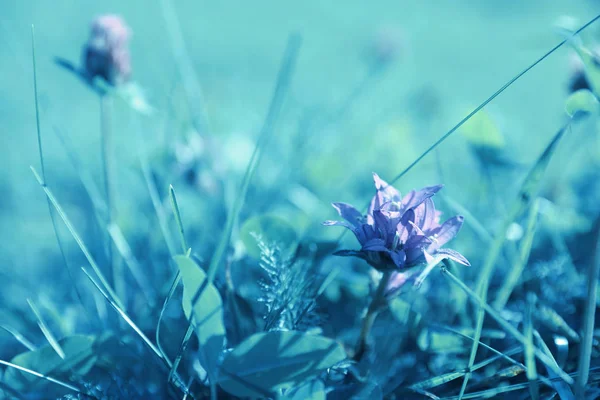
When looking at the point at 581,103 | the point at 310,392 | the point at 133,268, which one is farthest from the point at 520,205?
the point at 133,268

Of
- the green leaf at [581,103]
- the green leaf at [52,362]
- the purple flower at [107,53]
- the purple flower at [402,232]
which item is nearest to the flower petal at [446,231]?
the purple flower at [402,232]

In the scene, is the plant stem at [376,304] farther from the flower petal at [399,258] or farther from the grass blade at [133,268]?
the grass blade at [133,268]

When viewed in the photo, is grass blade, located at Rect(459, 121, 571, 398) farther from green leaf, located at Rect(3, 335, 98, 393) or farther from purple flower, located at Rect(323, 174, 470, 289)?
green leaf, located at Rect(3, 335, 98, 393)

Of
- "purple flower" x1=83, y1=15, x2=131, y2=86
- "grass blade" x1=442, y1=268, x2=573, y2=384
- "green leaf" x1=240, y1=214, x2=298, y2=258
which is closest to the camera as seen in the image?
"grass blade" x1=442, y1=268, x2=573, y2=384

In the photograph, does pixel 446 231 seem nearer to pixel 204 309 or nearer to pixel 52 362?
pixel 204 309

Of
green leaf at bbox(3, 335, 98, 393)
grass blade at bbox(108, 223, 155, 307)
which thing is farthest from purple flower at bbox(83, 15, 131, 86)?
green leaf at bbox(3, 335, 98, 393)
